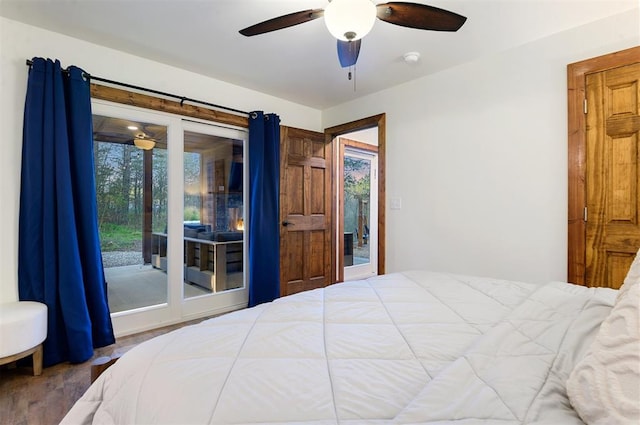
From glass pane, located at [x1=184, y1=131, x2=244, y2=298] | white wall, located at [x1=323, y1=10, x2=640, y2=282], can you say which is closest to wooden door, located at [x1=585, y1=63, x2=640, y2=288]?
white wall, located at [x1=323, y1=10, x2=640, y2=282]

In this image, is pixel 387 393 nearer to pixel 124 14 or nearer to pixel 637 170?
pixel 637 170

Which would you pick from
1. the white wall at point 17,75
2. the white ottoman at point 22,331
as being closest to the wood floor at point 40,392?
the white ottoman at point 22,331

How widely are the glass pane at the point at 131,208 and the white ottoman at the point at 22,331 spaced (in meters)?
0.65

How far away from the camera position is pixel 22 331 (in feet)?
6.06

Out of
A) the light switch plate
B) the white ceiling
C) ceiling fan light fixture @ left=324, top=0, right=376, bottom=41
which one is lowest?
the light switch plate

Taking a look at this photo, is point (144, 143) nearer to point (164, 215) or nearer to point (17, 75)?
point (164, 215)

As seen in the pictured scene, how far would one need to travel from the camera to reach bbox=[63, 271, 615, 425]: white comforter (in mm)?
625

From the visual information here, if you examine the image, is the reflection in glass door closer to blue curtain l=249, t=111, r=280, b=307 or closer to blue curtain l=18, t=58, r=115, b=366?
Answer: blue curtain l=249, t=111, r=280, b=307

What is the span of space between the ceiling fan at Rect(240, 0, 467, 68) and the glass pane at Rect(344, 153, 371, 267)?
3.15 m

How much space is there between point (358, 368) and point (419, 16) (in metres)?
1.70

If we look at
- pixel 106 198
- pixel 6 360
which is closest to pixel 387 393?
pixel 6 360

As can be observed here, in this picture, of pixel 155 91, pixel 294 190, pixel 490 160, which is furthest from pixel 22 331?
pixel 490 160

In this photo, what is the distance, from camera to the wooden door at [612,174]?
6.53 feet

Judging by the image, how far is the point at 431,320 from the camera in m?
1.13
